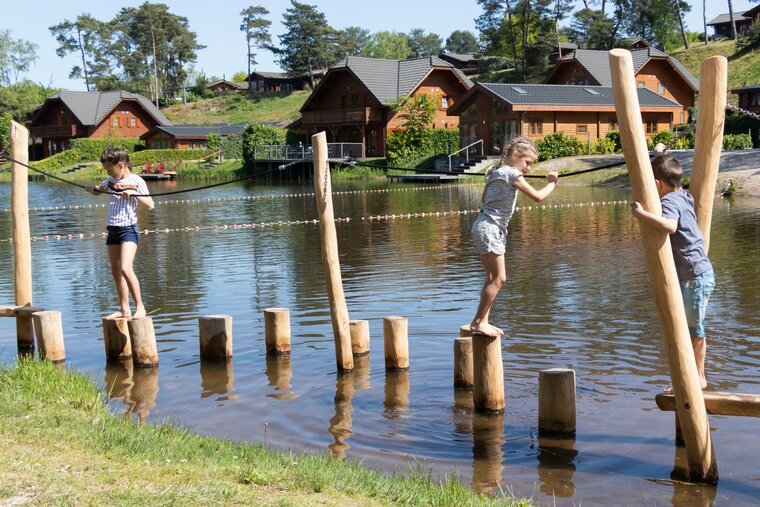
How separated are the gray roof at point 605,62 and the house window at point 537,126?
14326 mm

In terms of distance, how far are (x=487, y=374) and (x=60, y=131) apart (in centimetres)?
9443

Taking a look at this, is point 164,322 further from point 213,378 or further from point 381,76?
point 381,76

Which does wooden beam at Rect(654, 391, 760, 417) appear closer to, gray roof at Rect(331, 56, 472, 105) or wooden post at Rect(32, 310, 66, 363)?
wooden post at Rect(32, 310, 66, 363)

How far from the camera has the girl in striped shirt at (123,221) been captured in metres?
11.3

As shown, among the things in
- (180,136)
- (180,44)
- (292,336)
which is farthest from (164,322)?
(180,44)

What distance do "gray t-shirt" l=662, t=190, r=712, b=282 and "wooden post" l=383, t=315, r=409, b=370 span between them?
376 centimetres

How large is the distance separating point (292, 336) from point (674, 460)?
6.35m

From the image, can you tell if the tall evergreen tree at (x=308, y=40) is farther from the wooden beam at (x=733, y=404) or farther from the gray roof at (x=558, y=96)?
the wooden beam at (x=733, y=404)

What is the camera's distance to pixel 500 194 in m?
8.82

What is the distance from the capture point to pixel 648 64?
71.8 m

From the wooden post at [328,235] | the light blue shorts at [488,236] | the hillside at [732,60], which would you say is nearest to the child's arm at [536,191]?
the light blue shorts at [488,236]

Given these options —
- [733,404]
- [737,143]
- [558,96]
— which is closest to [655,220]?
A: [733,404]

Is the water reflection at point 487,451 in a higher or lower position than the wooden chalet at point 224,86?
lower

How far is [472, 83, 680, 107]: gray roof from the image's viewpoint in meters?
59.2
